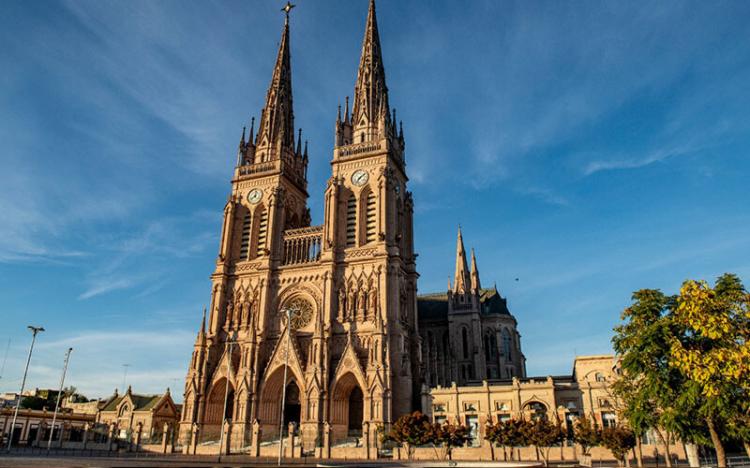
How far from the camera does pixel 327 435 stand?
4606 centimetres

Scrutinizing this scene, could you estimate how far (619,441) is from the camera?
35.8 m

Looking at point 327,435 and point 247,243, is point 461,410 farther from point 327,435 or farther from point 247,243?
point 247,243

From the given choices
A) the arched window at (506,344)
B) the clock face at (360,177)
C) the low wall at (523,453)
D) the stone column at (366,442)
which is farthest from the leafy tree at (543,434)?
the arched window at (506,344)

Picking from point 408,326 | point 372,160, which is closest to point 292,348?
point 408,326

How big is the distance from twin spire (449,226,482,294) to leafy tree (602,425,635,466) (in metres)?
37.9

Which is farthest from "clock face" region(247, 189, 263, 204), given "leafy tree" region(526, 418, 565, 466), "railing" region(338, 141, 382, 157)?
"leafy tree" region(526, 418, 565, 466)

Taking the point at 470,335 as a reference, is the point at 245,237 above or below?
above

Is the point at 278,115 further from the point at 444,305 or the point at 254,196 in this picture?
the point at 444,305

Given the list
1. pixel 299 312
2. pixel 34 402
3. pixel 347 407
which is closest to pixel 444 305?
pixel 299 312

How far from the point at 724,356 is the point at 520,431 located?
61.0 ft

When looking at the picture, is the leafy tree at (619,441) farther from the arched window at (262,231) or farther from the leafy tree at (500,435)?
the arched window at (262,231)

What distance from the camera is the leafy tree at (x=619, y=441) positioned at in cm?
3591

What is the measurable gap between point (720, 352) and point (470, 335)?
49265 millimetres

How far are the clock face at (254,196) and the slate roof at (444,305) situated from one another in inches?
1117
